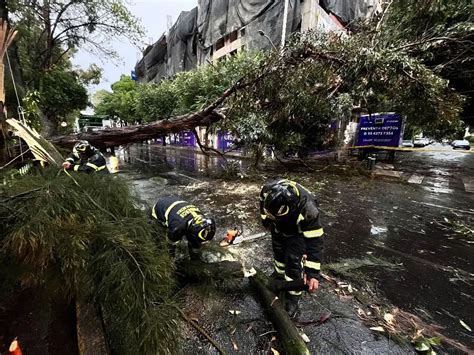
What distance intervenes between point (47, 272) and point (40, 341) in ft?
1.58

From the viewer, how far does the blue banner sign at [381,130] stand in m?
9.59

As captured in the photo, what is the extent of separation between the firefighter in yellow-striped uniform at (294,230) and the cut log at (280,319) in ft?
0.73

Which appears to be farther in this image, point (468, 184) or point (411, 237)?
point (468, 184)

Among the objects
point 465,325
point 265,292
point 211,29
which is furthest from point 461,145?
point 265,292

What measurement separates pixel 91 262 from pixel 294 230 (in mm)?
1538

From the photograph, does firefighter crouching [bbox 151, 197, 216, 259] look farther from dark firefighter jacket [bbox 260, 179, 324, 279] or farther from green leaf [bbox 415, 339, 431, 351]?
green leaf [bbox 415, 339, 431, 351]

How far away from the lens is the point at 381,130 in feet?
32.9

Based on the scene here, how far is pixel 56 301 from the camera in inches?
61.4

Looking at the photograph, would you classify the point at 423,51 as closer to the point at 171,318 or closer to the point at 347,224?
the point at 347,224

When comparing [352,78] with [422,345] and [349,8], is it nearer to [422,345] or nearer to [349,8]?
[422,345]

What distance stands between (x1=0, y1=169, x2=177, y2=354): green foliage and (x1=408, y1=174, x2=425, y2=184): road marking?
8825 mm

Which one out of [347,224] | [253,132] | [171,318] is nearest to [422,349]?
[171,318]

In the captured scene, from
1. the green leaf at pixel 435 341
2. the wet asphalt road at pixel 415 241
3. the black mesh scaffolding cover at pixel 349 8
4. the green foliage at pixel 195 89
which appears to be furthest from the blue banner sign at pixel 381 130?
the black mesh scaffolding cover at pixel 349 8

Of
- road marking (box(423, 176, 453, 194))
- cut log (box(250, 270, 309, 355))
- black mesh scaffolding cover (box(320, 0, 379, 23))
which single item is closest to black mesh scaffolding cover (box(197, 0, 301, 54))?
black mesh scaffolding cover (box(320, 0, 379, 23))
